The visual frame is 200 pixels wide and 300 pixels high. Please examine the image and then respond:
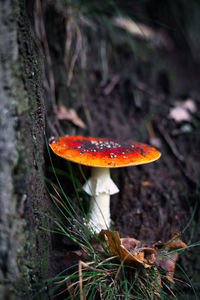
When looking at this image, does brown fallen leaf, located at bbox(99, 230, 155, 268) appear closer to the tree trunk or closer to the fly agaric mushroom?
the fly agaric mushroom

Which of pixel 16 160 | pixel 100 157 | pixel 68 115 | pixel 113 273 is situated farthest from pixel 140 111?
pixel 16 160

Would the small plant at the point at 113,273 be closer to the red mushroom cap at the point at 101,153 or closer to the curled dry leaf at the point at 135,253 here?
the curled dry leaf at the point at 135,253

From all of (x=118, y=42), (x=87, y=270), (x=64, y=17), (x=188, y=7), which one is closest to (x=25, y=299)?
(x=87, y=270)

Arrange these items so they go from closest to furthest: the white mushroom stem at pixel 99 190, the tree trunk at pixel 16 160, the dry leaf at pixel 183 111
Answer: the tree trunk at pixel 16 160
the white mushroom stem at pixel 99 190
the dry leaf at pixel 183 111

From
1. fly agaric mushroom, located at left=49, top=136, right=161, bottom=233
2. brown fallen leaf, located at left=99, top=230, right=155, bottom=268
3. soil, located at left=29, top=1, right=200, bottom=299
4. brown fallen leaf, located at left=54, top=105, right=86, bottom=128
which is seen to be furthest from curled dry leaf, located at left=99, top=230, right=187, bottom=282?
brown fallen leaf, located at left=54, top=105, right=86, bottom=128

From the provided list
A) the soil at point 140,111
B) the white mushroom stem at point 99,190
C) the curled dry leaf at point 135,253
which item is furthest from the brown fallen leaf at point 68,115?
the curled dry leaf at point 135,253

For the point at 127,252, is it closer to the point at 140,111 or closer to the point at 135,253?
the point at 135,253

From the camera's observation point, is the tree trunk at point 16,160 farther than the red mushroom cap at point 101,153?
No
